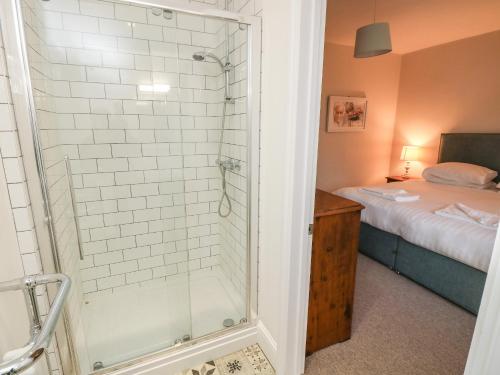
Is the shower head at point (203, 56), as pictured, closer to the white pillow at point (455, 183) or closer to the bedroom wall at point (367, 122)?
the bedroom wall at point (367, 122)

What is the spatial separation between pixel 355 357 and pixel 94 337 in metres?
1.63

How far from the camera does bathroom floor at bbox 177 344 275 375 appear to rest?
63.6 inches

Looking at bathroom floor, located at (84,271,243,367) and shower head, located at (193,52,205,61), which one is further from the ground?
shower head, located at (193,52,205,61)

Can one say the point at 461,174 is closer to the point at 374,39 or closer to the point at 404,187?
the point at 404,187

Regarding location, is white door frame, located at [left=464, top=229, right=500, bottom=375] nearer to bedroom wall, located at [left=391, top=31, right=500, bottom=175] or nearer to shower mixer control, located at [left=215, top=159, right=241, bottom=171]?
shower mixer control, located at [left=215, top=159, right=241, bottom=171]

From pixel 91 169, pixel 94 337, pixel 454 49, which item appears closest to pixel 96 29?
pixel 91 169

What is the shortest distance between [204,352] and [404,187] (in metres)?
2.98

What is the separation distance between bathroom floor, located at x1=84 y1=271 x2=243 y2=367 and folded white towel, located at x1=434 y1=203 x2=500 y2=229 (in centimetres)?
192

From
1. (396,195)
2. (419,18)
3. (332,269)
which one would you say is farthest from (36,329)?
(419,18)

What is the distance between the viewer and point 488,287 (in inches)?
24.6

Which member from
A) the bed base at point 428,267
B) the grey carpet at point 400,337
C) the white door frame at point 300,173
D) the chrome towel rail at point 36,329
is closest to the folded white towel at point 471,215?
the bed base at point 428,267

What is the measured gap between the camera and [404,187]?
339 cm

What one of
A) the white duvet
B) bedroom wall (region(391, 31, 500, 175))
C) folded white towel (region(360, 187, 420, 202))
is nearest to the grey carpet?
the white duvet

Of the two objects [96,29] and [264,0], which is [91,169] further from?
[264,0]
